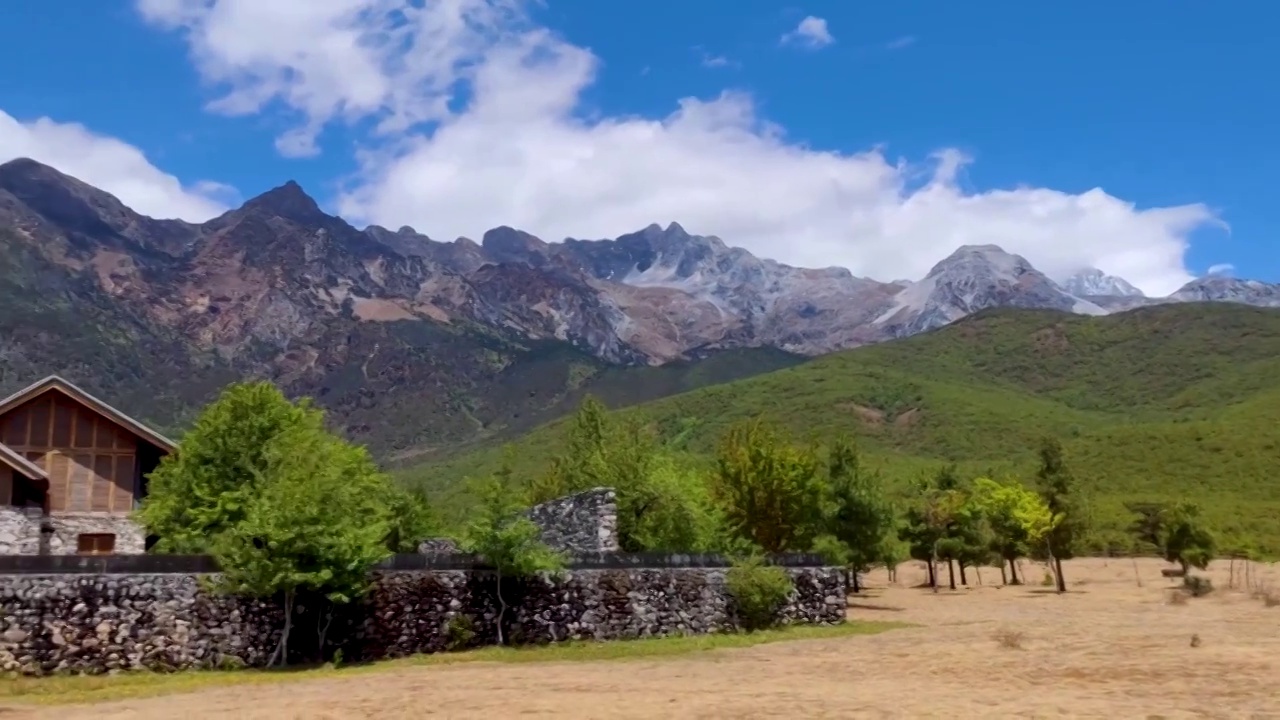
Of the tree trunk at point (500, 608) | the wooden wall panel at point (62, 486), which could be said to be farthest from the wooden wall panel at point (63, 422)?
the tree trunk at point (500, 608)

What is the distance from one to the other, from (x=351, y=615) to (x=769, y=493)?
17989mm

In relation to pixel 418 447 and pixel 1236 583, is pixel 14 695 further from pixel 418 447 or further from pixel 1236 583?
pixel 418 447

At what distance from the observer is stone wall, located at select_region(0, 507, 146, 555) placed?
91.1 ft

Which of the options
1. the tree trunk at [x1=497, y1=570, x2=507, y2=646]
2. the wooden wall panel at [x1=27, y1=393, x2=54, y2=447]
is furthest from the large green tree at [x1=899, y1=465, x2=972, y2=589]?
the wooden wall panel at [x1=27, y1=393, x2=54, y2=447]

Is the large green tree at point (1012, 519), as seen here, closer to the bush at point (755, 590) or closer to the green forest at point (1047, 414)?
the green forest at point (1047, 414)

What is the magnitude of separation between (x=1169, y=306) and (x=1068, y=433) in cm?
6243

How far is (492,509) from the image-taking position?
74.3ft

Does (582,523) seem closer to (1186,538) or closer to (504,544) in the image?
(504,544)

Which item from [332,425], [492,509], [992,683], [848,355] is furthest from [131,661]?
[332,425]

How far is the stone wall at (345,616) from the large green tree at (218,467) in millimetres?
5927

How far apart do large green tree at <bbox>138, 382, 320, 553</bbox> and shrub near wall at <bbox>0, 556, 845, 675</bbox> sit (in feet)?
19.4

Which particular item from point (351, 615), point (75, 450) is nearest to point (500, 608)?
point (351, 615)

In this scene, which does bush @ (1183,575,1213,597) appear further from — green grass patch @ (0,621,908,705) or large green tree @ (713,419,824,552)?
green grass patch @ (0,621,908,705)

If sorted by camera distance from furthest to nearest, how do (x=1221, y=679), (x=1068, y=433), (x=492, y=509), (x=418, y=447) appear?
(x=418, y=447) → (x=1068, y=433) → (x=492, y=509) → (x=1221, y=679)
